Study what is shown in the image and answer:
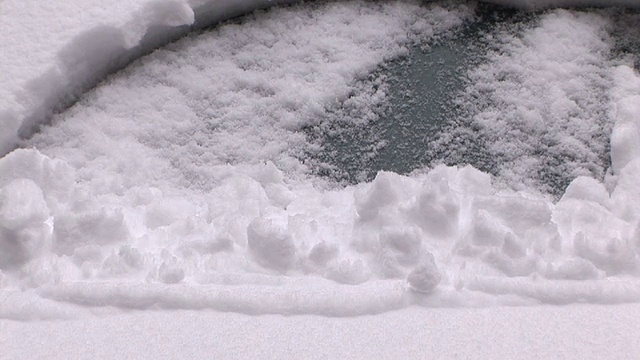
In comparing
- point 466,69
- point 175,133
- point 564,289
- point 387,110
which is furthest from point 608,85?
point 175,133

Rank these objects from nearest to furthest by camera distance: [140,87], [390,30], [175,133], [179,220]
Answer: [179,220], [175,133], [140,87], [390,30]

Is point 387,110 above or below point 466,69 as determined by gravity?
below

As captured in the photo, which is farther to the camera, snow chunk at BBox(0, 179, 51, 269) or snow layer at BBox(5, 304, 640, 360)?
snow chunk at BBox(0, 179, 51, 269)

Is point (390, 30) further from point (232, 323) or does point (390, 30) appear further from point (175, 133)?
point (232, 323)

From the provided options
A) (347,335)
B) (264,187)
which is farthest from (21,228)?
(347,335)

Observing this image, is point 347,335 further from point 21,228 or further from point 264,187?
point 21,228

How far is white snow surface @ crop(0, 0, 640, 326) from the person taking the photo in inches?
58.3

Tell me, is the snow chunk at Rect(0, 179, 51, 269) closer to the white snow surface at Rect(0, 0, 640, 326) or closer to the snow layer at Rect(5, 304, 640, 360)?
the white snow surface at Rect(0, 0, 640, 326)

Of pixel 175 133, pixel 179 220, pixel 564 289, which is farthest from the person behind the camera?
pixel 175 133

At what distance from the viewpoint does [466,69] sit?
228 cm

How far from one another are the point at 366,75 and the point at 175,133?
631 mm

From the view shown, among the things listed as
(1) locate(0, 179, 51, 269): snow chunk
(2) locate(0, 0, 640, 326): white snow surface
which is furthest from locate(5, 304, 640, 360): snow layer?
(1) locate(0, 179, 51, 269): snow chunk

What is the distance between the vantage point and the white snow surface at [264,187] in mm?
1480

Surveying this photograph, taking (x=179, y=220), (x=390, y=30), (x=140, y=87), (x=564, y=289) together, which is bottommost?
(x=564, y=289)
